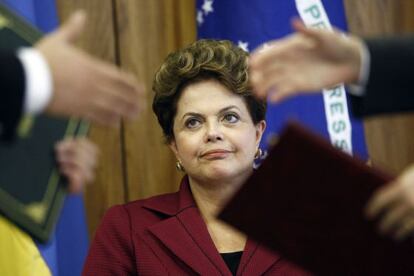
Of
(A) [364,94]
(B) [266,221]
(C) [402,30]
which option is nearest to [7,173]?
(B) [266,221]

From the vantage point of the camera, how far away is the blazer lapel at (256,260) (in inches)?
85.6

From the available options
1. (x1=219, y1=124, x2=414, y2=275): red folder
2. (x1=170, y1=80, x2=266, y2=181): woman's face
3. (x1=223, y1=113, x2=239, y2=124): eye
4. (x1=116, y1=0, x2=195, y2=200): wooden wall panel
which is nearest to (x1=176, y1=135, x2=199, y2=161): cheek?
(x1=170, y1=80, x2=266, y2=181): woman's face

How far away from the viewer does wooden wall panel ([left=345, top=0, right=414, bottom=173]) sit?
10.4ft

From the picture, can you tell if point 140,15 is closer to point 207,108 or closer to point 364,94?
point 207,108

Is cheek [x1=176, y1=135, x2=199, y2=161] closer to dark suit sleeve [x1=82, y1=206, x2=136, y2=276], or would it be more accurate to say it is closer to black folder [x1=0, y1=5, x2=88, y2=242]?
dark suit sleeve [x1=82, y1=206, x2=136, y2=276]

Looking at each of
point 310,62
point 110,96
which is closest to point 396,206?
point 310,62

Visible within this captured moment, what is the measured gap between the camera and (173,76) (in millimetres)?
2412

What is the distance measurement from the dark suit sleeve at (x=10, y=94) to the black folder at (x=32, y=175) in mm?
124

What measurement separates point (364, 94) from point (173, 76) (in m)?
1.06

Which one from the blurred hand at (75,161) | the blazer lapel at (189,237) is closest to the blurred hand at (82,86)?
the blurred hand at (75,161)

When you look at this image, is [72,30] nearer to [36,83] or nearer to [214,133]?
[36,83]

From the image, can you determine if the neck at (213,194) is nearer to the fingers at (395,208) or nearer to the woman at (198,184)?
the woman at (198,184)

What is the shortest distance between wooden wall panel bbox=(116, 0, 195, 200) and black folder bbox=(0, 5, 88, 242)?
4.49 feet

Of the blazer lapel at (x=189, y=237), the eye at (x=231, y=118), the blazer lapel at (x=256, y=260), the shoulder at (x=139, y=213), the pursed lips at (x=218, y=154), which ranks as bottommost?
the blazer lapel at (x=256, y=260)
